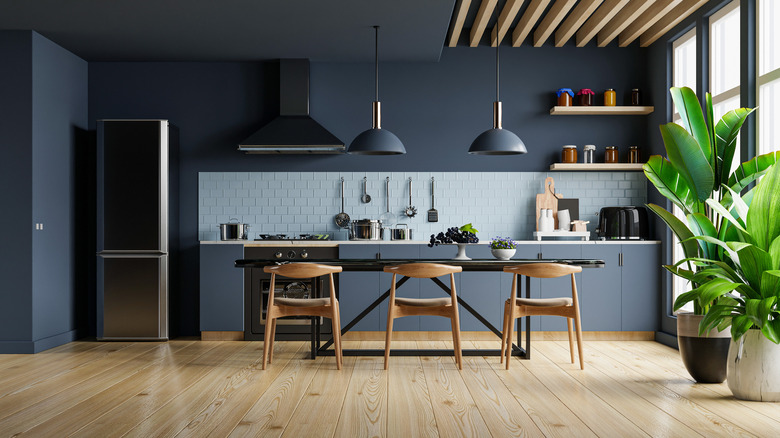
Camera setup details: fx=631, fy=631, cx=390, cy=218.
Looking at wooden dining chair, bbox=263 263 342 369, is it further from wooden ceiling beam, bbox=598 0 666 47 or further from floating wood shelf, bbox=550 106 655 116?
wooden ceiling beam, bbox=598 0 666 47

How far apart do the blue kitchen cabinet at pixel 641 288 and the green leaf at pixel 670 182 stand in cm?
180

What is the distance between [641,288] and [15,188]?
563cm

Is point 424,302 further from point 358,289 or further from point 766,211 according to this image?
point 766,211

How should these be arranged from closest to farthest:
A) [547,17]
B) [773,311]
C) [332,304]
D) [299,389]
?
[773,311] < [299,389] < [332,304] < [547,17]

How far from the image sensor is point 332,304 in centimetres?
441

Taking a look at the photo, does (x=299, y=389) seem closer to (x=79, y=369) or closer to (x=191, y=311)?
(x=79, y=369)

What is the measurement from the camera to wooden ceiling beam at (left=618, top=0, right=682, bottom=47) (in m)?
5.22

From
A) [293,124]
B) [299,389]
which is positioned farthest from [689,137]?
[293,124]

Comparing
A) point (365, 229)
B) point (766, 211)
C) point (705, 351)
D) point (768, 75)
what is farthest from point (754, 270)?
point (365, 229)

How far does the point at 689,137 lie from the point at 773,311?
1132 mm

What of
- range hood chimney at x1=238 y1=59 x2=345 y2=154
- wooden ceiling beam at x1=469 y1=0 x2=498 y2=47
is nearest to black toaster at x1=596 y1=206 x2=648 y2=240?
wooden ceiling beam at x1=469 y1=0 x2=498 y2=47

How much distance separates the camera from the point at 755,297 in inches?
143

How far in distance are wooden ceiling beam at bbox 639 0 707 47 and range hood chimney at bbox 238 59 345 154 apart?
10.3ft

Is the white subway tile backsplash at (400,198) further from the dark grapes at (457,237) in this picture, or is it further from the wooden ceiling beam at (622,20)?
the dark grapes at (457,237)
